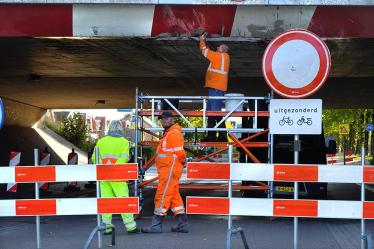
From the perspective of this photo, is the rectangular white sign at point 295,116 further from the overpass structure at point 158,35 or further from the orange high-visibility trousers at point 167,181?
the overpass structure at point 158,35

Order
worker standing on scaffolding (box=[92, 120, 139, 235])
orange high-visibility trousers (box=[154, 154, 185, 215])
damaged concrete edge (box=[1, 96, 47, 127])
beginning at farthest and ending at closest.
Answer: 1. damaged concrete edge (box=[1, 96, 47, 127])
2. orange high-visibility trousers (box=[154, 154, 185, 215])
3. worker standing on scaffolding (box=[92, 120, 139, 235])

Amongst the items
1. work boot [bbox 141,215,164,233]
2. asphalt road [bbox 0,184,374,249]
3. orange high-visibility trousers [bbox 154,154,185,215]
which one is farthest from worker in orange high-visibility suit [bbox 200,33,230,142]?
work boot [bbox 141,215,164,233]

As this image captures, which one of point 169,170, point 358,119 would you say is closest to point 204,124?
point 169,170

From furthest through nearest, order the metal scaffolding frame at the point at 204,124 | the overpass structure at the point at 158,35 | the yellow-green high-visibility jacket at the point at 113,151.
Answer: the metal scaffolding frame at the point at 204,124 → the overpass structure at the point at 158,35 → the yellow-green high-visibility jacket at the point at 113,151

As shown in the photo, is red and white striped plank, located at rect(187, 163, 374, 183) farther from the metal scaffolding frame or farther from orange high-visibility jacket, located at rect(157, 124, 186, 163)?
the metal scaffolding frame

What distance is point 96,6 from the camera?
8992 millimetres

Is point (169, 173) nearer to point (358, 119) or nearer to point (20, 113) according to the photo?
point (20, 113)

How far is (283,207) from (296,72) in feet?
5.54

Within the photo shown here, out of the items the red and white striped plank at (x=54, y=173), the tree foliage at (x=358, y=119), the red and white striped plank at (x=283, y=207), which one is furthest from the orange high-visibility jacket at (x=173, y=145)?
the tree foliage at (x=358, y=119)

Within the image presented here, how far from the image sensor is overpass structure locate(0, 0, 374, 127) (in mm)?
8922

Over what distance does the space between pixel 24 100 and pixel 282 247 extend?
1733 centimetres

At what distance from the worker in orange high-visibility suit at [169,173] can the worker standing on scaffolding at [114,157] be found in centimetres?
46

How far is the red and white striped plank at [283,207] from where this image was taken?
6449mm

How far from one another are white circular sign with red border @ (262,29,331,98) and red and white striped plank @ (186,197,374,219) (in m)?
1.36
